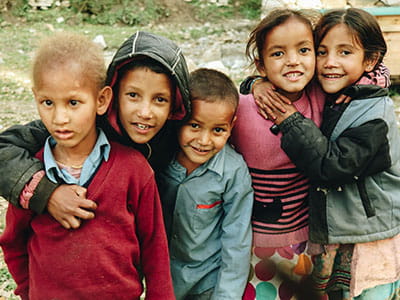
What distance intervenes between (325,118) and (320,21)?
1.43 feet

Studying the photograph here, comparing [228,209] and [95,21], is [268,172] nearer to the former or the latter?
[228,209]

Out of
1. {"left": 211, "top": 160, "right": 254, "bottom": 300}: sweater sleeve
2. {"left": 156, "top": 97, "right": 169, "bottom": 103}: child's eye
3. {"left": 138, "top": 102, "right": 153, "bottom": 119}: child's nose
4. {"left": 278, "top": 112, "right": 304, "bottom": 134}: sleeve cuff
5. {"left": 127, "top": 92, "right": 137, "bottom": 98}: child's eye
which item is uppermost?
{"left": 127, "top": 92, "right": 137, "bottom": 98}: child's eye

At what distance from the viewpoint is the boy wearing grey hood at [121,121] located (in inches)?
63.3

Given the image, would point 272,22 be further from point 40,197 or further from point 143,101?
point 40,197

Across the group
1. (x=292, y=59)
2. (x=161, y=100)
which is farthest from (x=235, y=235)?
(x=292, y=59)

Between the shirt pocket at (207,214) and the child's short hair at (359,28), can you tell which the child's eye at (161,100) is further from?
the child's short hair at (359,28)

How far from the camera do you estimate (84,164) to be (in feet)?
5.44

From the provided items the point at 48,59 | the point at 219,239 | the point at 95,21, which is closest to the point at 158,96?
the point at 48,59

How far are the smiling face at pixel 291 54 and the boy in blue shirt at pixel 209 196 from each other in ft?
0.70

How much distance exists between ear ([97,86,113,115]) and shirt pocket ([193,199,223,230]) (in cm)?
59

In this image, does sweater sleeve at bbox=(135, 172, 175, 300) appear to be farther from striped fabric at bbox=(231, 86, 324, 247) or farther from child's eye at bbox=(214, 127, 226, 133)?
striped fabric at bbox=(231, 86, 324, 247)

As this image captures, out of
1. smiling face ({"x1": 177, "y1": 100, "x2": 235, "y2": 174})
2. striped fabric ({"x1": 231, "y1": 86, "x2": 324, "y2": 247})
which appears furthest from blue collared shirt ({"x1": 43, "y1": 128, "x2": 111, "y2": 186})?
striped fabric ({"x1": 231, "y1": 86, "x2": 324, "y2": 247})

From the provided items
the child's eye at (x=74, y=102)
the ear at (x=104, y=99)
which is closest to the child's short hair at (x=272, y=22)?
→ the ear at (x=104, y=99)

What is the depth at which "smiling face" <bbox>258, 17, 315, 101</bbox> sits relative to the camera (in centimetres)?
192
